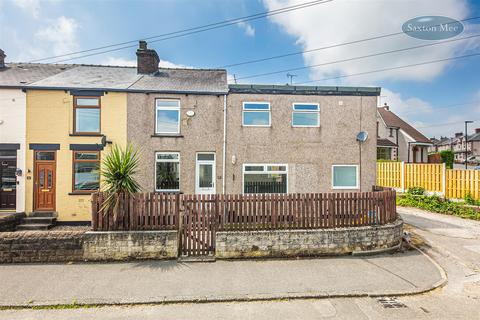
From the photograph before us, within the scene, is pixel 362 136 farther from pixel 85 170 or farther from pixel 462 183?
pixel 85 170

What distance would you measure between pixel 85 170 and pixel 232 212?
6963 mm

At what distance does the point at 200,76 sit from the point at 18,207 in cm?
940

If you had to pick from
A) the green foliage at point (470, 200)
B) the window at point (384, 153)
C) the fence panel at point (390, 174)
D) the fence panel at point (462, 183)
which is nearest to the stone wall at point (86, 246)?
the green foliage at point (470, 200)

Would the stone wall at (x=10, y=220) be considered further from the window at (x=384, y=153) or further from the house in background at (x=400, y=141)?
the house in background at (x=400, y=141)

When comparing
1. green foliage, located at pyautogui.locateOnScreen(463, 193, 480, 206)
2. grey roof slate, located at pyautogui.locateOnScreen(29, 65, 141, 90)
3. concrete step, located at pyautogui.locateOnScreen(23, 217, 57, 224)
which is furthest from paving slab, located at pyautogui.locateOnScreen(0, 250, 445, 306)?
green foliage, located at pyautogui.locateOnScreen(463, 193, 480, 206)

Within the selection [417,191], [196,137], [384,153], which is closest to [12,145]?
[196,137]

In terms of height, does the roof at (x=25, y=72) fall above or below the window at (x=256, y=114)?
above

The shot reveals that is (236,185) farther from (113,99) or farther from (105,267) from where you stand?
(113,99)

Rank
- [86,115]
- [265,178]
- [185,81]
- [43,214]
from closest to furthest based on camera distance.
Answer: [43,214] < [86,115] < [265,178] < [185,81]

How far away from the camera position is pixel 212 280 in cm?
522

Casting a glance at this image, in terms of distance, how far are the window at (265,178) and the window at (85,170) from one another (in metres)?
6.13

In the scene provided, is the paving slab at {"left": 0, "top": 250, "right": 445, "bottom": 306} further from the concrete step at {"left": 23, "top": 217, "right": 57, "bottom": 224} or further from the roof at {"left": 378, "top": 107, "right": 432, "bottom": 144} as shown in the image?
the roof at {"left": 378, "top": 107, "right": 432, "bottom": 144}

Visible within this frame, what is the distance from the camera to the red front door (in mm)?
9520

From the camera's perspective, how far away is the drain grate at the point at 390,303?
4.36 m
